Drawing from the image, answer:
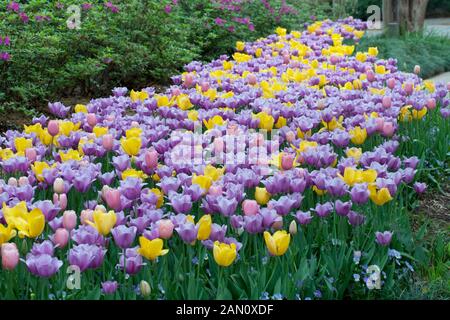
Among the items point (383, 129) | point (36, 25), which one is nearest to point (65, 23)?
point (36, 25)

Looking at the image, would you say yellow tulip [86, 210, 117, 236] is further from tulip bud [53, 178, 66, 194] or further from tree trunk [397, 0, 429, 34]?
tree trunk [397, 0, 429, 34]

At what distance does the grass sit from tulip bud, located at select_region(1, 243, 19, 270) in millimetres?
7811

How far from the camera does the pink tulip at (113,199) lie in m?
2.96

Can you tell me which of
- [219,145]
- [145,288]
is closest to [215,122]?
[219,145]

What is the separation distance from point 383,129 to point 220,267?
2017 mm

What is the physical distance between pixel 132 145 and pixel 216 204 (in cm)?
91

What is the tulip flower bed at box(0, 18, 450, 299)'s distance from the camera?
102 inches

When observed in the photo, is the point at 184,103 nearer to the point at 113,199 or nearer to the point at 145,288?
the point at 113,199

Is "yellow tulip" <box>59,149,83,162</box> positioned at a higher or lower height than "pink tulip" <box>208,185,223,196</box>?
lower

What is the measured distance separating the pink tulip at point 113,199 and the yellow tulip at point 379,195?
1.09 meters

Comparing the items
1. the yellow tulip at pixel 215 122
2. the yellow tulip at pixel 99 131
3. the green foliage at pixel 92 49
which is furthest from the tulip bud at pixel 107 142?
the green foliage at pixel 92 49

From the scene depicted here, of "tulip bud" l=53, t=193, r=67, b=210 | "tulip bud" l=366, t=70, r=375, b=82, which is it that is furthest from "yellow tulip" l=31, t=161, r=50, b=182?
"tulip bud" l=366, t=70, r=375, b=82

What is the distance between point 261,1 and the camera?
1078 centimetres
